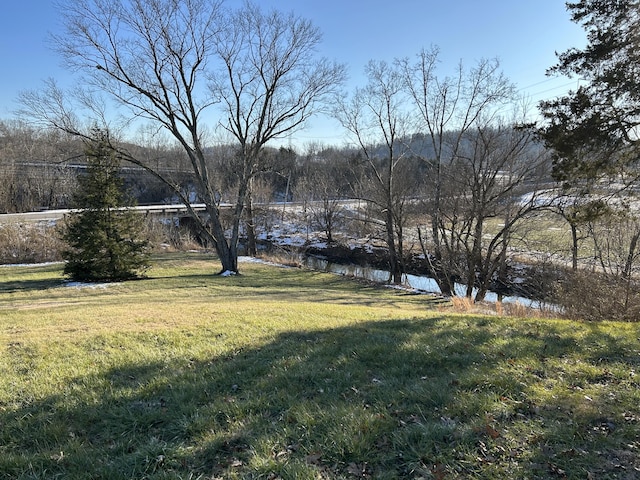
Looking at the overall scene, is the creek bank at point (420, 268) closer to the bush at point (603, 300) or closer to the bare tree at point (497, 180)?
the bare tree at point (497, 180)

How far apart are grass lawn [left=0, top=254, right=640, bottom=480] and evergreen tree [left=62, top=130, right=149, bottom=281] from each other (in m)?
9.95

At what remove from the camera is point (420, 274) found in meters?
28.2

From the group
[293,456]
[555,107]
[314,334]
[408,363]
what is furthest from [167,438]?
[555,107]

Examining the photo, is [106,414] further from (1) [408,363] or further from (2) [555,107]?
(2) [555,107]

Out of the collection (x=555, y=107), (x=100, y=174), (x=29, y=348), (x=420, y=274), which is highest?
(x=555, y=107)

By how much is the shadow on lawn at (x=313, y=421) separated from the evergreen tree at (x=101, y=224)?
1290 centimetres

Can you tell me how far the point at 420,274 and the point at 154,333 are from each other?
24221 millimetres

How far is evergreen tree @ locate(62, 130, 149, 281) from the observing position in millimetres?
15469

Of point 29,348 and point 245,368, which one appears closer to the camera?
point 245,368

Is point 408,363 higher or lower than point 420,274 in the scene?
higher

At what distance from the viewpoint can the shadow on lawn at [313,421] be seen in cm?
285

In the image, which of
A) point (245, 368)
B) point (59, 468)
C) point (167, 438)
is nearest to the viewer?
point (59, 468)

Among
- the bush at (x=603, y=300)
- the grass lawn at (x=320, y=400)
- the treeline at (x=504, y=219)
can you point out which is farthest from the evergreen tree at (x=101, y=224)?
the bush at (x=603, y=300)

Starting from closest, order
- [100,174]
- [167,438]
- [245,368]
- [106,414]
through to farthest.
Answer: [167,438], [106,414], [245,368], [100,174]
